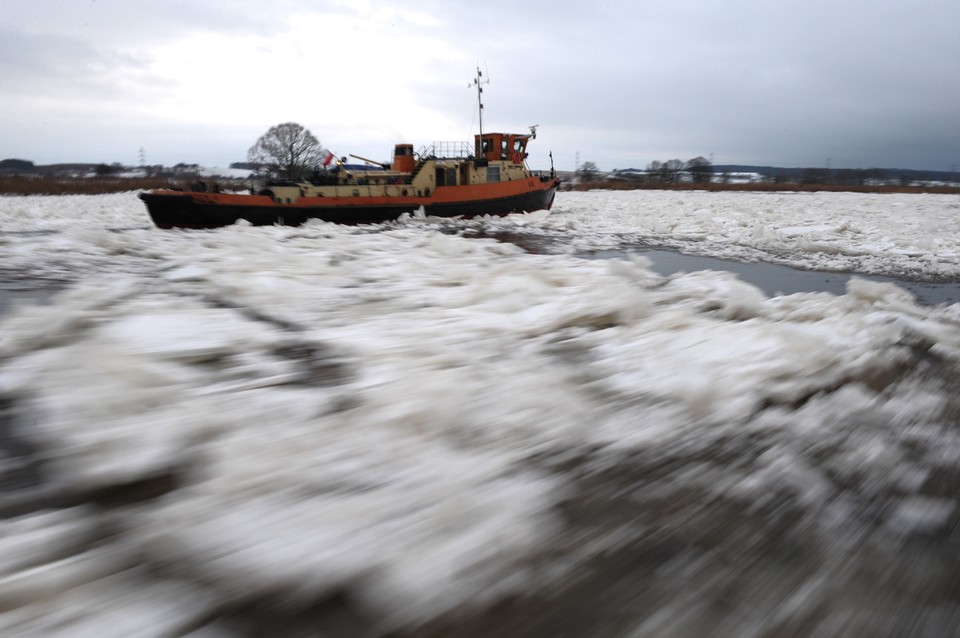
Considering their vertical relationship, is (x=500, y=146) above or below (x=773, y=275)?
above

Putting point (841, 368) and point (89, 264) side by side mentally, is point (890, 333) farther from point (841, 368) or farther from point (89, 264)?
point (89, 264)

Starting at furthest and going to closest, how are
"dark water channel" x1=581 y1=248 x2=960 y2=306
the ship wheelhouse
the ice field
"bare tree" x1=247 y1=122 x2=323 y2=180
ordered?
"bare tree" x1=247 y1=122 x2=323 y2=180 < the ship wheelhouse < "dark water channel" x1=581 y1=248 x2=960 y2=306 < the ice field

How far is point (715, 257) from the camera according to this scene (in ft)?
26.6

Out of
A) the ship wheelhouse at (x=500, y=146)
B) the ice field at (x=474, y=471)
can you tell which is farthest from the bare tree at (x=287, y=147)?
the ice field at (x=474, y=471)

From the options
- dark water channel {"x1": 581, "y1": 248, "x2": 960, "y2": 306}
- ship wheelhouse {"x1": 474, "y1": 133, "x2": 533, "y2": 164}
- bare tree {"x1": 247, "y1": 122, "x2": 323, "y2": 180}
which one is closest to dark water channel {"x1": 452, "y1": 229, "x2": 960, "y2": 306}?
dark water channel {"x1": 581, "y1": 248, "x2": 960, "y2": 306}

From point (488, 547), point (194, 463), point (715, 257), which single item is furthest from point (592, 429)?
point (715, 257)

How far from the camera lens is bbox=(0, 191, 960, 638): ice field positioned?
1.10 metres

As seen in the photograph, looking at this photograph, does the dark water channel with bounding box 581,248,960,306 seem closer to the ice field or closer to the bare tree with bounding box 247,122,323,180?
the ice field

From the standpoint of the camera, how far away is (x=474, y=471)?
1555mm

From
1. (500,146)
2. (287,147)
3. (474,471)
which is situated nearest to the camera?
(474,471)

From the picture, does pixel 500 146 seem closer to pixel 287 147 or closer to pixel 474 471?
pixel 474 471

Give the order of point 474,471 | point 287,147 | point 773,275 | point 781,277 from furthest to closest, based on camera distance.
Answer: point 287,147
point 773,275
point 781,277
point 474,471

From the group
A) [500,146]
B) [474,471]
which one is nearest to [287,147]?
[500,146]

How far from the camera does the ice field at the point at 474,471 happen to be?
3.61 feet
